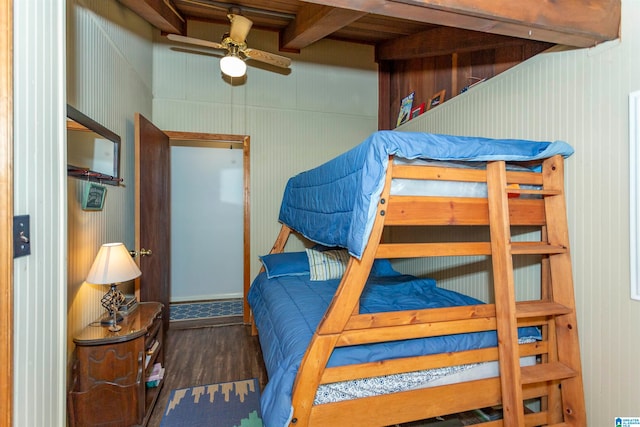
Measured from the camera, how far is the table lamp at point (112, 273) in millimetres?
1844

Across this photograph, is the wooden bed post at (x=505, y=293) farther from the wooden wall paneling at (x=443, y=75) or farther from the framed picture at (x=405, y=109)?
the framed picture at (x=405, y=109)

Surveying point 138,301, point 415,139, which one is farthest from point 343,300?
point 138,301

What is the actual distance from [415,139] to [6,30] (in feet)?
4.57

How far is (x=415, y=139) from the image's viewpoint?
139cm

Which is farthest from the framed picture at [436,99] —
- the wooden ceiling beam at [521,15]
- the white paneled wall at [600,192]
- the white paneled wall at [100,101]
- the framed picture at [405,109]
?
the white paneled wall at [100,101]

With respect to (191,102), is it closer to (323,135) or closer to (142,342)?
(323,135)

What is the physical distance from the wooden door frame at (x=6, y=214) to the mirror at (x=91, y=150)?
1017 millimetres

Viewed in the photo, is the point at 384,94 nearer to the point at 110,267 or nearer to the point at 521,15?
the point at 521,15

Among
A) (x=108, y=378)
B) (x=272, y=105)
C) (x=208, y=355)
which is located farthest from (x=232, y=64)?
(x=208, y=355)

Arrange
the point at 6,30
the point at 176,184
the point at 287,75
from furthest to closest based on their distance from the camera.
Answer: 1. the point at 176,184
2. the point at 287,75
3. the point at 6,30

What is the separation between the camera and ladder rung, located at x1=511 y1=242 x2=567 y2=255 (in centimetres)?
154

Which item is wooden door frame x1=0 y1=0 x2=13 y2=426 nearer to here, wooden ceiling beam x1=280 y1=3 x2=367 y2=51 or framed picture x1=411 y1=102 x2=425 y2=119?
wooden ceiling beam x1=280 y1=3 x2=367 y2=51

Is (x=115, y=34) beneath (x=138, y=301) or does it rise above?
above

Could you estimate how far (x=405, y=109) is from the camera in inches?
142
